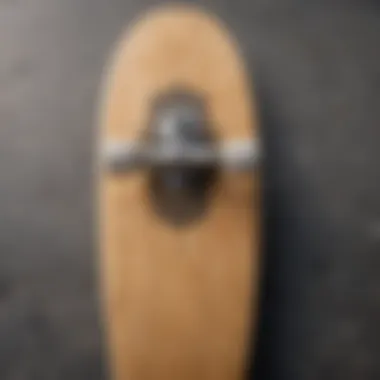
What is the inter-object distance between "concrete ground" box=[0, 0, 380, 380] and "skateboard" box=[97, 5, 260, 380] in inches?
1.9

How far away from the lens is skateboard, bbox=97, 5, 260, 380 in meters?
0.59

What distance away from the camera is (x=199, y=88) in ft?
1.96

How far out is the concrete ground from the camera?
639 mm

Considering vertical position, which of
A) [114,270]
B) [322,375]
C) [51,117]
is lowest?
[322,375]

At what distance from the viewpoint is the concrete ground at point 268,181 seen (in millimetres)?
639

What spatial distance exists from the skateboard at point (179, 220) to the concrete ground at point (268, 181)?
0.05 meters

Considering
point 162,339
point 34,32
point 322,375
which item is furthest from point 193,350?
point 34,32

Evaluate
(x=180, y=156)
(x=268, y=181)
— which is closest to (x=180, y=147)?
(x=180, y=156)

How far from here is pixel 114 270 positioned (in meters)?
0.59

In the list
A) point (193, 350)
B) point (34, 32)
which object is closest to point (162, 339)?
point (193, 350)

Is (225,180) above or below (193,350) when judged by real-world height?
above

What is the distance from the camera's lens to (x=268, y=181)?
642 mm

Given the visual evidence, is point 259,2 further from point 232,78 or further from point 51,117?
point 51,117

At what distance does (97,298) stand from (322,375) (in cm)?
21
